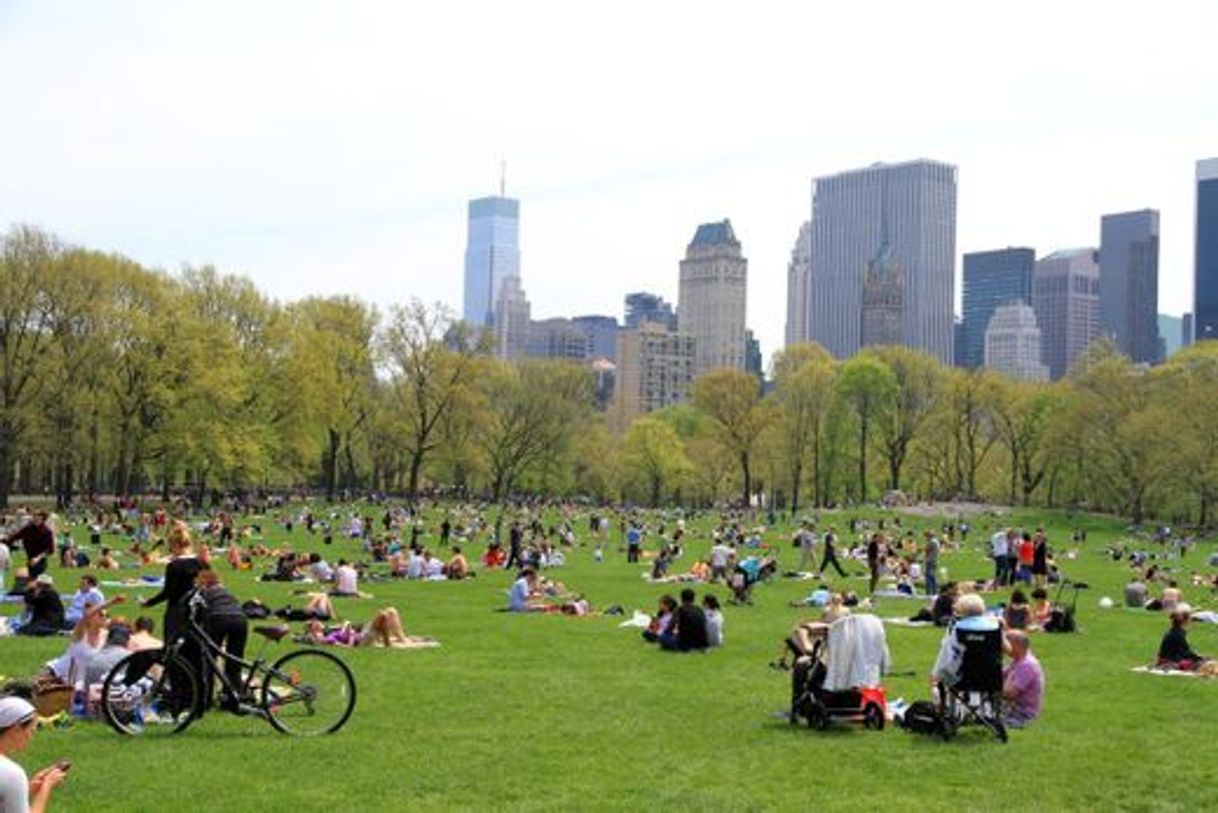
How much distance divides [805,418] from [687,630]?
84197 mm

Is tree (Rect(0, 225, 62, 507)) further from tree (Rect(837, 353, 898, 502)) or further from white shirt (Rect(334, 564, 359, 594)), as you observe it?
tree (Rect(837, 353, 898, 502))

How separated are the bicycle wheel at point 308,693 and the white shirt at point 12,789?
6688 mm

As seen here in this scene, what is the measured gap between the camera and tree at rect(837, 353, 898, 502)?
10025cm

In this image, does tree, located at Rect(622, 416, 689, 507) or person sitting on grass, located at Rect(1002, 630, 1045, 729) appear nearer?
person sitting on grass, located at Rect(1002, 630, 1045, 729)

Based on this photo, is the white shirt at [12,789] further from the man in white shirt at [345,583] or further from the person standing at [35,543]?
the man in white shirt at [345,583]

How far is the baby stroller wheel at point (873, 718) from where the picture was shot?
1413cm

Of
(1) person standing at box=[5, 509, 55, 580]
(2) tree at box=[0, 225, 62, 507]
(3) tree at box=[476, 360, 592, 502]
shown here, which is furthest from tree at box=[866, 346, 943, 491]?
(1) person standing at box=[5, 509, 55, 580]

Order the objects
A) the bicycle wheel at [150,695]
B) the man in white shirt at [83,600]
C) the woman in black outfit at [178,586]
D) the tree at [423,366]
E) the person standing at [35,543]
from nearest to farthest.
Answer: the bicycle wheel at [150,695]
the woman in black outfit at [178,586]
the man in white shirt at [83,600]
the person standing at [35,543]
the tree at [423,366]

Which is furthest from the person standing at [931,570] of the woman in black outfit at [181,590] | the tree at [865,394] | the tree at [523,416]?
the tree at [865,394]

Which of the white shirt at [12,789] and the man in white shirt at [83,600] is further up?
the white shirt at [12,789]

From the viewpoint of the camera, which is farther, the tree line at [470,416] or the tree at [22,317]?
the tree line at [470,416]

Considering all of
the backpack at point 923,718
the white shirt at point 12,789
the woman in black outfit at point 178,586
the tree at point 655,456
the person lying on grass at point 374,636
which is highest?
the tree at point 655,456

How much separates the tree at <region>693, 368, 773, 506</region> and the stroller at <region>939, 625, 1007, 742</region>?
88.7 metres

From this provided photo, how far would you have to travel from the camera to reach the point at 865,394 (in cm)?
10081
